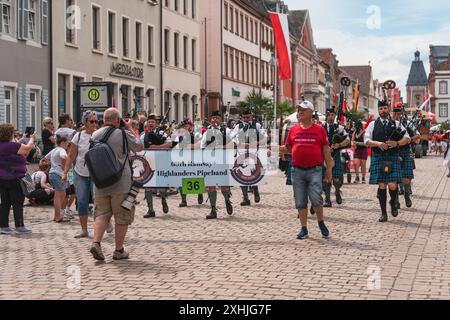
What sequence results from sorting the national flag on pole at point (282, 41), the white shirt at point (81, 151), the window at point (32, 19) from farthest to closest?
the window at point (32, 19) → the national flag on pole at point (282, 41) → the white shirt at point (81, 151)

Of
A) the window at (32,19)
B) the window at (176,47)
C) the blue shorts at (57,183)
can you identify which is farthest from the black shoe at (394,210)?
the window at (176,47)

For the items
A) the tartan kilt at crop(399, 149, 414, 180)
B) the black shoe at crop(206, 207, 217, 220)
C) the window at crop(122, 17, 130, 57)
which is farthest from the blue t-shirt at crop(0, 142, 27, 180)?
the window at crop(122, 17, 130, 57)

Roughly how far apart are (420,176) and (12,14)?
47.6 ft

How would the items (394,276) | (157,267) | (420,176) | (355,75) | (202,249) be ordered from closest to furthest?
(394,276) → (157,267) → (202,249) → (420,176) → (355,75)

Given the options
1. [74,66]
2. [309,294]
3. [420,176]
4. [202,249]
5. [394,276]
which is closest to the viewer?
[309,294]

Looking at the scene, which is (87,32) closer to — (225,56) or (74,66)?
(74,66)

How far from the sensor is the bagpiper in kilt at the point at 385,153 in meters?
13.8

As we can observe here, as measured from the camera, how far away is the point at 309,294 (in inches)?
299

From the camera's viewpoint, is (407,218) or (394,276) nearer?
(394,276)

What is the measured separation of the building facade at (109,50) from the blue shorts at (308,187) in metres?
20.6

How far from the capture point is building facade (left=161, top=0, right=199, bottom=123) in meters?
45.7

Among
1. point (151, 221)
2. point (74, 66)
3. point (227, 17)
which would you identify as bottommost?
point (151, 221)

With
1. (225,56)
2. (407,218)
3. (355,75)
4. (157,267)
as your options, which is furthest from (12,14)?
(355,75)

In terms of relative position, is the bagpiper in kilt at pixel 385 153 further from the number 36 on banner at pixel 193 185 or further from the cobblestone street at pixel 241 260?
the number 36 on banner at pixel 193 185
